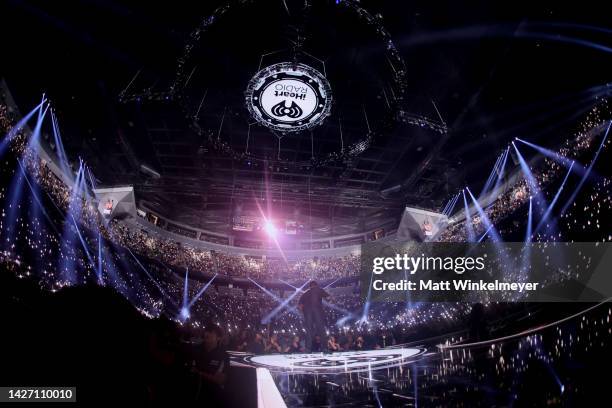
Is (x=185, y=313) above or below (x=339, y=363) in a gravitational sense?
above

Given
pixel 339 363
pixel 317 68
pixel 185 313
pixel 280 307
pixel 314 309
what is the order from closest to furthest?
pixel 339 363 < pixel 314 309 < pixel 317 68 < pixel 185 313 < pixel 280 307

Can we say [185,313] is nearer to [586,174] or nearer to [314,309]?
[314,309]

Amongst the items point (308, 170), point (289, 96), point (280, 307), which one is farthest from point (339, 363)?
point (280, 307)

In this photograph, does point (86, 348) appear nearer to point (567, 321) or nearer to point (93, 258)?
point (567, 321)

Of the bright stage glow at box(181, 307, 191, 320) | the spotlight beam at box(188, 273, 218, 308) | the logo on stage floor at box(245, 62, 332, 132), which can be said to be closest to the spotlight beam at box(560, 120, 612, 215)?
the logo on stage floor at box(245, 62, 332, 132)

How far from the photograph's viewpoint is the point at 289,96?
916 centimetres

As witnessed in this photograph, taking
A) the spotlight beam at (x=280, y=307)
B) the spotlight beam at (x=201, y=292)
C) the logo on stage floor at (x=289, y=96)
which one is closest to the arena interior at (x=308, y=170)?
the logo on stage floor at (x=289, y=96)

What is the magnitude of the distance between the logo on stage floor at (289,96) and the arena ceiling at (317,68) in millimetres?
1268

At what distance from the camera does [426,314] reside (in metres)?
12.4

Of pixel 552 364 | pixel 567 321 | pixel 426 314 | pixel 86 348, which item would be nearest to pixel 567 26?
pixel 567 321

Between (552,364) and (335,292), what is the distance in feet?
62.9

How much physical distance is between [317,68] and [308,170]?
4894 millimetres

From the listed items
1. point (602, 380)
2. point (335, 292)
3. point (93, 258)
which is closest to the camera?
point (602, 380)

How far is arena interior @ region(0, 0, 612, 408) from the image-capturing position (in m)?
2.45
